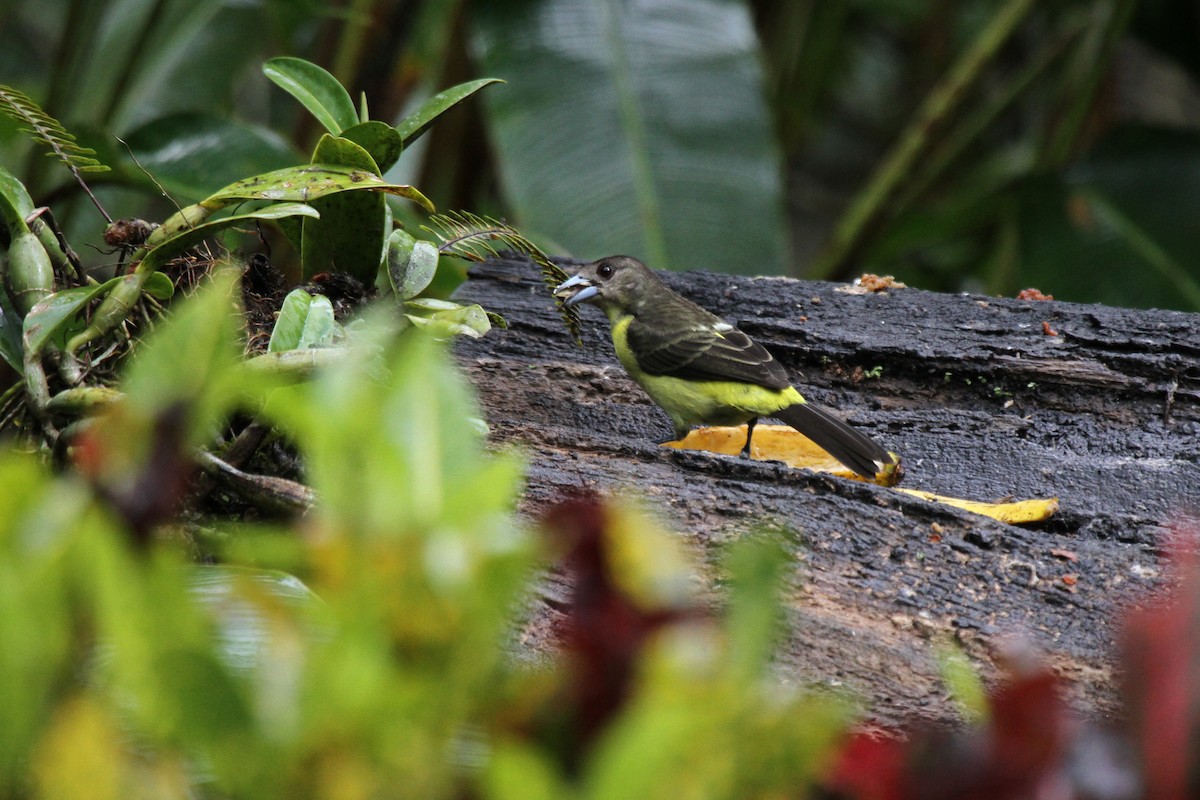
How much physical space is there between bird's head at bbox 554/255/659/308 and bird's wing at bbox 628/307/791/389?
0.19m

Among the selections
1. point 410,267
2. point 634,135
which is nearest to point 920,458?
point 410,267

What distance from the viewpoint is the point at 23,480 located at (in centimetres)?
82

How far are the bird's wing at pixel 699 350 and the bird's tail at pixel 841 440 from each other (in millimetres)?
154

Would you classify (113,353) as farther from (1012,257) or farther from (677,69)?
(1012,257)

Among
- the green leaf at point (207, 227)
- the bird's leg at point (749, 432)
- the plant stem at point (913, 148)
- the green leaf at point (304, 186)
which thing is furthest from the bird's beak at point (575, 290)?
the plant stem at point (913, 148)

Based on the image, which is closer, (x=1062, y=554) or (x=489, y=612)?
(x=489, y=612)

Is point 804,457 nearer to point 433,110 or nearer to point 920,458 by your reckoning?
point 920,458

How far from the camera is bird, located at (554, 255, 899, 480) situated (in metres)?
3.34

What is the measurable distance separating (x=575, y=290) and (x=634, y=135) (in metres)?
2.14

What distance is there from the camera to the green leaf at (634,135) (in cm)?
561

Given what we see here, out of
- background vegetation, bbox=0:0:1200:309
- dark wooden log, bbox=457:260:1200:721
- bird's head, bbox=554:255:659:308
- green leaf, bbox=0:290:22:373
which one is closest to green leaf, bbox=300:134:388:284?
dark wooden log, bbox=457:260:1200:721

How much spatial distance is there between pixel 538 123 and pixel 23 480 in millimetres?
5080

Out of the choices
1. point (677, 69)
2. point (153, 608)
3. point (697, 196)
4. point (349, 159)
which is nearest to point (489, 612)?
point (153, 608)

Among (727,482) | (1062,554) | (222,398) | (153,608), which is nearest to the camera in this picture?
(153,608)
